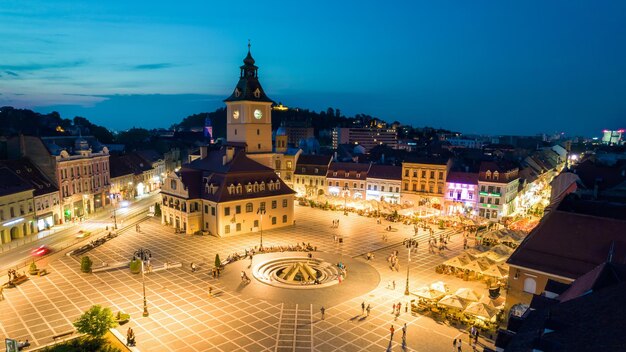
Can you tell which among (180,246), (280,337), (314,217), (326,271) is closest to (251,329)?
(280,337)

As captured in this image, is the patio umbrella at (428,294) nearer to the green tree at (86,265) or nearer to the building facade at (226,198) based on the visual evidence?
the building facade at (226,198)

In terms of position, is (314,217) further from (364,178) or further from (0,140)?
(0,140)

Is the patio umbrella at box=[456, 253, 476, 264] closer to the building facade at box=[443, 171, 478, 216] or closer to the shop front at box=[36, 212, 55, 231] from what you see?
the building facade at box=[443, 171, 478, 216]

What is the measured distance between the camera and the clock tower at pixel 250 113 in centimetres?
Result: 7956

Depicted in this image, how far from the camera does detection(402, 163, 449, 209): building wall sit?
8044 cm

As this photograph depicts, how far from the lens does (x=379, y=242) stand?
59.5 meters

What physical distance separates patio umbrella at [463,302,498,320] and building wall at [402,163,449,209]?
154 feet

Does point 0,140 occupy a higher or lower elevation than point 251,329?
higher

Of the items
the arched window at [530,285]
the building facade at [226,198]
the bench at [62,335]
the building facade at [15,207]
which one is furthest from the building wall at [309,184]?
the bench at [62,335]

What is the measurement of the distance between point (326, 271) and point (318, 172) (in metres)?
49.9

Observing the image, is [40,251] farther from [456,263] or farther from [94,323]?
[456,263]

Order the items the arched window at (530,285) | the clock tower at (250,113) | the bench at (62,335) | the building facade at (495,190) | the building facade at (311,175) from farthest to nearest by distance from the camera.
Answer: the building facade at (311,175) < the clock tower at (250,113) < the building facade at (495,190) < the arched window at (530,285) < the bench at (62,335)

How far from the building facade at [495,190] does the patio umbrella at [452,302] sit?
45.2 metres

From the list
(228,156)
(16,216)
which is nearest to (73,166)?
(16,216)
